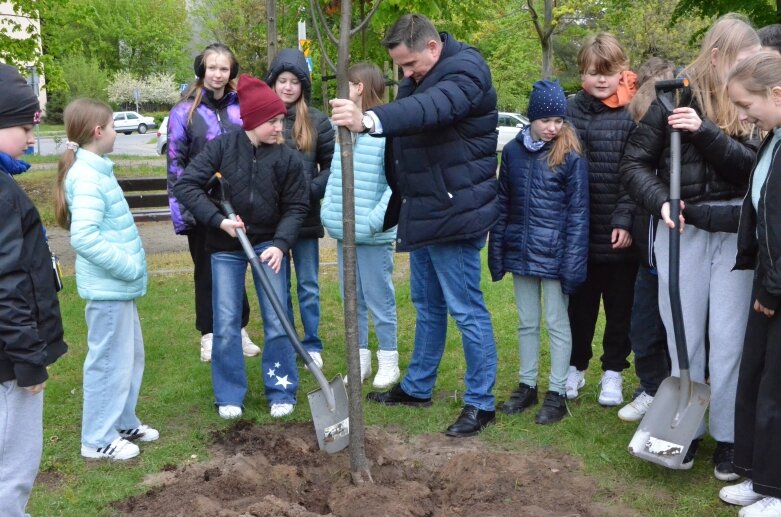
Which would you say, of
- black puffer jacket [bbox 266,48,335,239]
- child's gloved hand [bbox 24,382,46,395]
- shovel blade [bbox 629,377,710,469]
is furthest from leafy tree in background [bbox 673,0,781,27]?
child's gloved hand [bbox 24,382,46,395]

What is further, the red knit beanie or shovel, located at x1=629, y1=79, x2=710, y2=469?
the red knit beanie

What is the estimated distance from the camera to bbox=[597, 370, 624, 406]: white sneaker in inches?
212

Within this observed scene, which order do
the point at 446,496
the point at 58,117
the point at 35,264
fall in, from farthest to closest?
1. the point at 58,117
2. the point at 446,496
3. the point at 35,264

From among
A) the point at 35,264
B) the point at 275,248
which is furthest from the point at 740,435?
the point at 35,264

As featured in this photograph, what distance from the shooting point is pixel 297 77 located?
5859 millimetres

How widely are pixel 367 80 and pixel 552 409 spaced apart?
2369 mm

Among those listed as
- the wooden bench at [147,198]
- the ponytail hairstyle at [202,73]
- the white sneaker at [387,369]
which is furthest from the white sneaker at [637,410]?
the wooden bench at [147,198]

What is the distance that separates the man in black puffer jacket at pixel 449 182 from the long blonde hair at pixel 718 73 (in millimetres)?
1072

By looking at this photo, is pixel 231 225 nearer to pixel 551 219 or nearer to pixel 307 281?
pixel 307 281

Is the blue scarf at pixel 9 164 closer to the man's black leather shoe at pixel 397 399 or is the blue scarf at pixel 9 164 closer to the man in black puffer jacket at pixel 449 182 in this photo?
the man in black puffer jacket at pixel 449 182

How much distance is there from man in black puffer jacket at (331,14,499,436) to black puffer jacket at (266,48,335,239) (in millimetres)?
848

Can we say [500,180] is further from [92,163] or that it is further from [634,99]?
[92,163]

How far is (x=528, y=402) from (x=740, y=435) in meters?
1.59

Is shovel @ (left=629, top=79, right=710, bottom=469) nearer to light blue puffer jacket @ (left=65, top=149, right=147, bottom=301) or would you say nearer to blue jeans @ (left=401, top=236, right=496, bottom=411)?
blue jeans @ (left=401, top=236, right=496, bottom=411)
